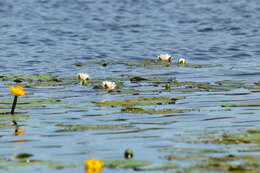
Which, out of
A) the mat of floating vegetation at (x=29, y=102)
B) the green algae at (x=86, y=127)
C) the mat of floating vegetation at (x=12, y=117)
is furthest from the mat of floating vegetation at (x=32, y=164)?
the mat of floating vegetation at (x=29, y=102)

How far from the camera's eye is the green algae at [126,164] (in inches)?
278

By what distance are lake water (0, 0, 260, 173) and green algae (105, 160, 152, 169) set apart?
96 millimetres

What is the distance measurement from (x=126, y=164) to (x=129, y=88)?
609cm

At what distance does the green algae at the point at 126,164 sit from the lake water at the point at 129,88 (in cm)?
10

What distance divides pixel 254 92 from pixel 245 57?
7341 millimetres

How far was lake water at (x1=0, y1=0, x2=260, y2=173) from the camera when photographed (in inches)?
309

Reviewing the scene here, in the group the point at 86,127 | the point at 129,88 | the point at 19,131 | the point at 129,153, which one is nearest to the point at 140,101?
the point at 129,88

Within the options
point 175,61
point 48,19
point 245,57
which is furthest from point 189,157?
point 48,19

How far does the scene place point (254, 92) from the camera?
12.5 metres

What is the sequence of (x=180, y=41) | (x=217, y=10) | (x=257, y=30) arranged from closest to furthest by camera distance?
(x=180, y=41) < (x=257, y=30) < (x=217, y=10)

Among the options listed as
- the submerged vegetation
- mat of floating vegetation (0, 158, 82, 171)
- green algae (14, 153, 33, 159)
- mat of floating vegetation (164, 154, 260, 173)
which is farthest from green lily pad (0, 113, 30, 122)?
mat of floating vegetation (164, 154, 260, 173)

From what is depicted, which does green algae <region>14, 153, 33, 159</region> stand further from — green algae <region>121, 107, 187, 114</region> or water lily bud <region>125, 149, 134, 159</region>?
green algae <region>121, 107, 187, 114</region>

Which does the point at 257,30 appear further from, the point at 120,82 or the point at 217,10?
the point at 120,82

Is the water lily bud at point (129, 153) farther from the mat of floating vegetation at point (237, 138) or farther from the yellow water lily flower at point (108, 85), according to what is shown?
the yellow water lily flower at point (108, 85)
